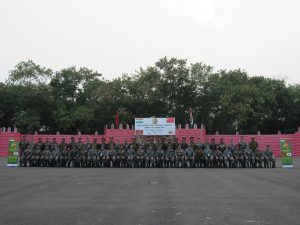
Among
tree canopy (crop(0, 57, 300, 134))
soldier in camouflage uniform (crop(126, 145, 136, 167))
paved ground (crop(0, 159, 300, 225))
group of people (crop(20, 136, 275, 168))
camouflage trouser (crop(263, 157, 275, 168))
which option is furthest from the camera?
tree canopy (crop(0, 57, 300, 134))

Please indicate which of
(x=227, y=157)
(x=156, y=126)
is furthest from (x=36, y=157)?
(x=156, y=126)

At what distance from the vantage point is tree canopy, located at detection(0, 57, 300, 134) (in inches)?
1789

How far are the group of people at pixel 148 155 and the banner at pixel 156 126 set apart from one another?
1097 cm

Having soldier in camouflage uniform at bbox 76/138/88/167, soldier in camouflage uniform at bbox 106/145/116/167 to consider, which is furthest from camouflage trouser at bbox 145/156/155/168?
soldier in camouflage uniform at bbox 76/138/88/167

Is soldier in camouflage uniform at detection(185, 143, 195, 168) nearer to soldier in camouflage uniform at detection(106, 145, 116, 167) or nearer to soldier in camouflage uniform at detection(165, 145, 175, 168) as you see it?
soldier in camouflage uniform at detection(165, 145, 175, 168)

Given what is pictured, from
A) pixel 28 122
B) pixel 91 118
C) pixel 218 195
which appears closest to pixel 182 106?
pixel 91 118

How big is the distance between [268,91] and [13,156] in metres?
36.8

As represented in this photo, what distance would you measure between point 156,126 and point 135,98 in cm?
1456

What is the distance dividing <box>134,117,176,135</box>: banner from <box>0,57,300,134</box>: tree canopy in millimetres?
11065

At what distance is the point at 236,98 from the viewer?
45.4m

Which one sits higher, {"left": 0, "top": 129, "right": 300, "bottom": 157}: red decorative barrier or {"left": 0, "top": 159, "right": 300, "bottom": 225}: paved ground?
{"left": 0, "top": 129, "right": 300, "bottom": 157}: red decorative barrier

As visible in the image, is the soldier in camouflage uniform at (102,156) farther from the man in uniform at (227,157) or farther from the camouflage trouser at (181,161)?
the man in uniform at (227,157)

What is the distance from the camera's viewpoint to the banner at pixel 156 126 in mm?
34094

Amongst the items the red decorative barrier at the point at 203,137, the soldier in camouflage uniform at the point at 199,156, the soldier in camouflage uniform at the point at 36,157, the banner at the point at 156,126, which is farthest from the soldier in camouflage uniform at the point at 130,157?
the red decorative barrier at the point at 203,137
